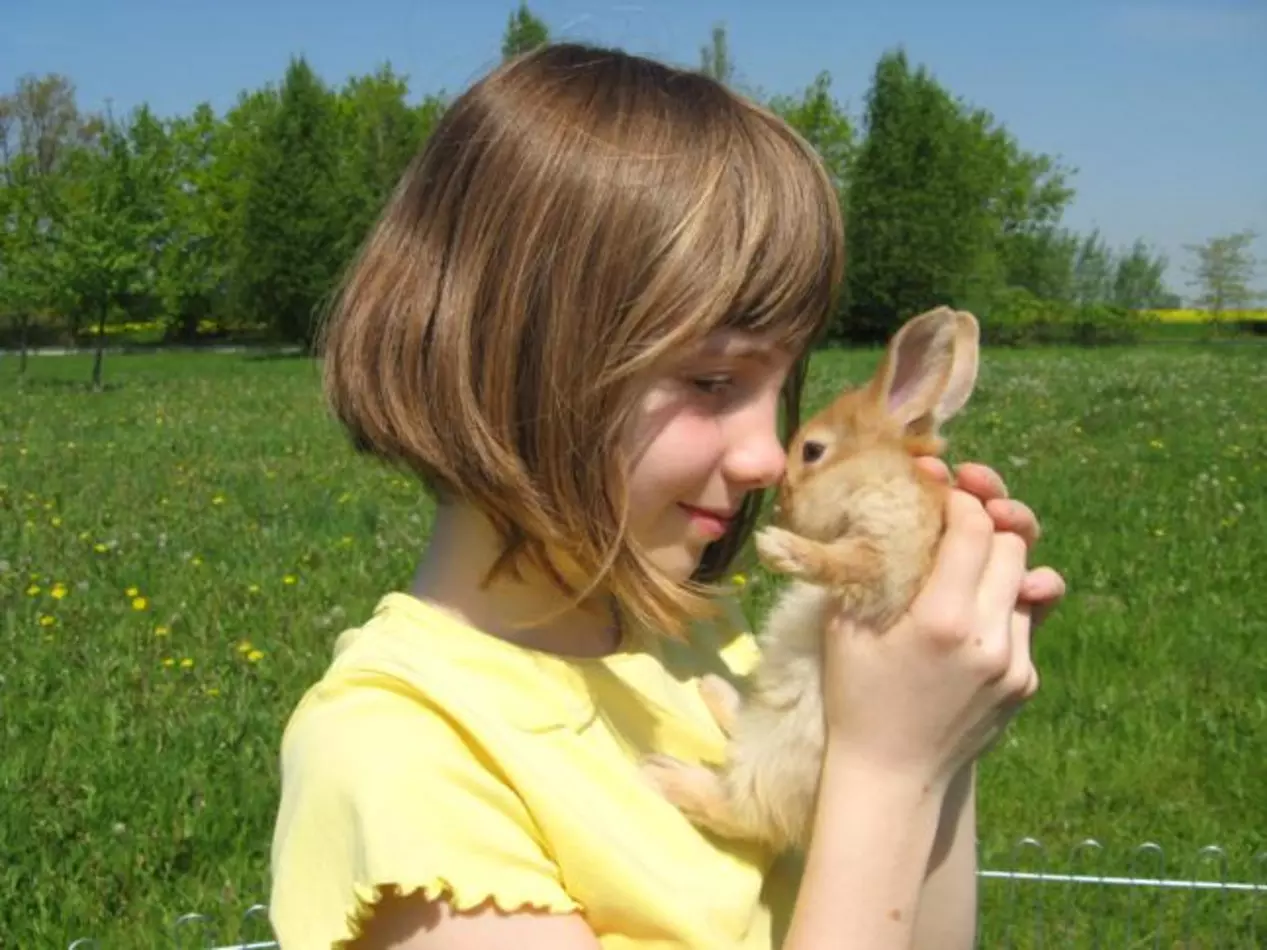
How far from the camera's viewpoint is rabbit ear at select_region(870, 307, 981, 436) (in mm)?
1968

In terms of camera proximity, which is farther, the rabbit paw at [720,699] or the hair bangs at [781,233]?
the rabbit paw at [720,699]

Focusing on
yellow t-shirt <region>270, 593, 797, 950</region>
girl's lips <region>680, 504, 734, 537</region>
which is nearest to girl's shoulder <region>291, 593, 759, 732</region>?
yellow t-shirt <region>270, 593, 797, 950</region>

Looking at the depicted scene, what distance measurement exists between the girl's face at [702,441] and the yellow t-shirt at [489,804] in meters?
0.21

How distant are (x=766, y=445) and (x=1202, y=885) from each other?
178 cm

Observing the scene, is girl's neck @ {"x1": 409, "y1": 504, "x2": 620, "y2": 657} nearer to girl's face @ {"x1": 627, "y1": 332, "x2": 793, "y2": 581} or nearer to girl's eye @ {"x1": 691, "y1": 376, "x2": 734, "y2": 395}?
girl's face @ {"x1": 627, "y1": 332, "x2": 793, "y2": 581}

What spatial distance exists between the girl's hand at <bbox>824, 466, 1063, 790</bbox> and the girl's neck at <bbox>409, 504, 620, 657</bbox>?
0.35m

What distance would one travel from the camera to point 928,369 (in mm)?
2020

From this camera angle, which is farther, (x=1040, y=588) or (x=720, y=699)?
(x=720, y=699)

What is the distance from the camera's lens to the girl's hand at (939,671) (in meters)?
1.75

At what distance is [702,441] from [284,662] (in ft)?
11.4

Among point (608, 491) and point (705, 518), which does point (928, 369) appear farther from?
point (608, 491)

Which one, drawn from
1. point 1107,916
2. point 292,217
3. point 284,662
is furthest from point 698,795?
point 292,217

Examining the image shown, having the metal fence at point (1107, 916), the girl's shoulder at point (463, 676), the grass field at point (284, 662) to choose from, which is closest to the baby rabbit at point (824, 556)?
the girl's shoulder at point (463, 676)

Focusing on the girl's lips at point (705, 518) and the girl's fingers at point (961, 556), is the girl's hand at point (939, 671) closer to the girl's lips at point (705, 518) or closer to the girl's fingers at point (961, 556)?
the girl's fingers at point (961, 556)
